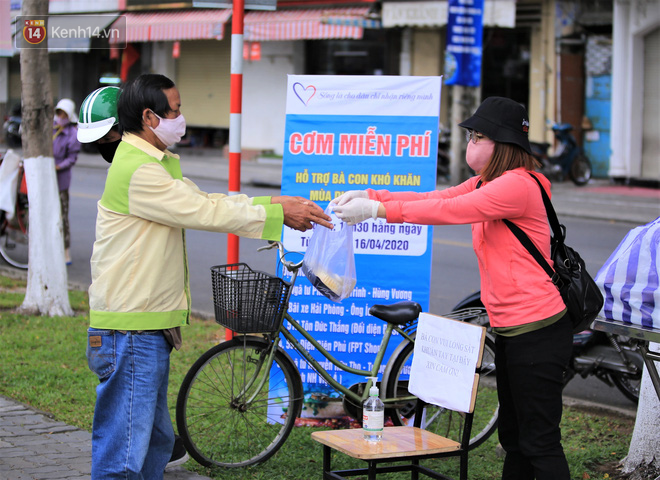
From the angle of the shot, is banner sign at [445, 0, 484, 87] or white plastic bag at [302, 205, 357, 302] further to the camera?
banner sign at [445, 0, 484, 87]

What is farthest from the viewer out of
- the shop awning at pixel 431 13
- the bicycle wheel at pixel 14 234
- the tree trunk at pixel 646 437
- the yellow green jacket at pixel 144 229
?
the shop awning at pixel 431 13

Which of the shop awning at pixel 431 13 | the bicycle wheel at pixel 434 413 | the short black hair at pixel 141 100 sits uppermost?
the shop awning at pixel 431 13

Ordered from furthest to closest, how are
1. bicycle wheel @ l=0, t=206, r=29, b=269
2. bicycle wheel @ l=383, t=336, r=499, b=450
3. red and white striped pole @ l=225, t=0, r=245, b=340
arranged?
bicycle wheel @ l=0, t=206, r=29, b=269
red and white striped pole @ l=225, t=0, r=245, b=340
bicycle wheel @ l=383, t=336, r=499, b=450

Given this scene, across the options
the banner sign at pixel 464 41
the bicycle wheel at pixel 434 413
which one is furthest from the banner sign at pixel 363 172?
the banner sign at pixel 464 41

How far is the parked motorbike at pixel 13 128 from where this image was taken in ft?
82.7

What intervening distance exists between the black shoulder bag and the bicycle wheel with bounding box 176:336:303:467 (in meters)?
1.64

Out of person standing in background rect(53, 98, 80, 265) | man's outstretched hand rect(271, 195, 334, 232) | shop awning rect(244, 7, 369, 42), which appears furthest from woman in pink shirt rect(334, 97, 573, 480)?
shop awning rect(244, 7, 369, 42)

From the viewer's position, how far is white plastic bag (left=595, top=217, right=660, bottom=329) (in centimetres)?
381

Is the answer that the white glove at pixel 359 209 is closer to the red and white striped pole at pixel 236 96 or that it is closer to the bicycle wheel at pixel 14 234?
the red and white striped pole at pixel 236 96

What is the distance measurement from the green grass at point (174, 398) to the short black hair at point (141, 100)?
2.07m

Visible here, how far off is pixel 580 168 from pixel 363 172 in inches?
609

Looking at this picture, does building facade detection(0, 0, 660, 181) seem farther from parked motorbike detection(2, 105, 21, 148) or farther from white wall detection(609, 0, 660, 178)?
parked motorbike detection(2, 105, 21, 148)

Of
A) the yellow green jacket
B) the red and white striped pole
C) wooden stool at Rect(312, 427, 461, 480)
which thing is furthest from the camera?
the red and white striped pole

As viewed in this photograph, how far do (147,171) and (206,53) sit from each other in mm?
24457
